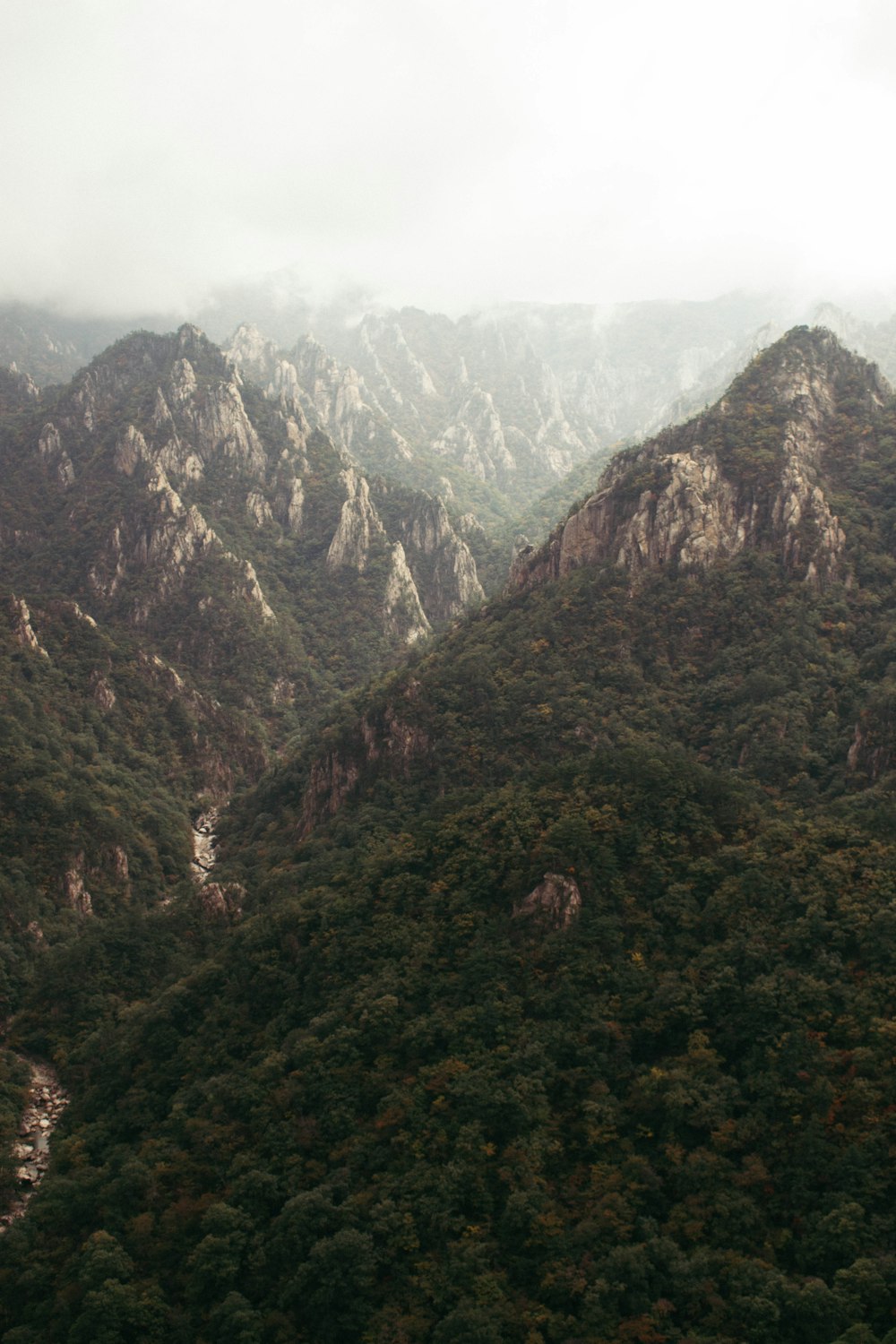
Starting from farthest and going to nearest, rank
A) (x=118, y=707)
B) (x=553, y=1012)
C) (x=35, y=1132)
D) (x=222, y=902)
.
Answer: (x=118, y=707)
(x=222, y=902)
(x=35, y=1132)
(x=553, y=1012)

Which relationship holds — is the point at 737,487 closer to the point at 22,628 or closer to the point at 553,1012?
the point at 553,1012

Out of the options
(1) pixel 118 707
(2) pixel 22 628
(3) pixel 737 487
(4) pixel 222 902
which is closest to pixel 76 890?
(4) pixel 222 902

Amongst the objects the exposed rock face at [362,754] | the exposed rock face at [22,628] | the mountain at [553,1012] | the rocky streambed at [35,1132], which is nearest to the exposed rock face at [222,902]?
the mountain at [553,1012]

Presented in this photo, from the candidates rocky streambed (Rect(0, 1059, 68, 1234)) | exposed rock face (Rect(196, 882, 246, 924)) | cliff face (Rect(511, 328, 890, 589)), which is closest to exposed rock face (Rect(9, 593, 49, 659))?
exposed rock face (Rect(196, 882, 246, 924))

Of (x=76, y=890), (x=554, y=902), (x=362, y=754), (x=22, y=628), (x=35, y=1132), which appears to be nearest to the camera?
(x=554, y=902)

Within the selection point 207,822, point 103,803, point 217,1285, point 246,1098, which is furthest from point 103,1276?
point 207,822

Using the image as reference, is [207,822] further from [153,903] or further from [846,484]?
[846,484]
